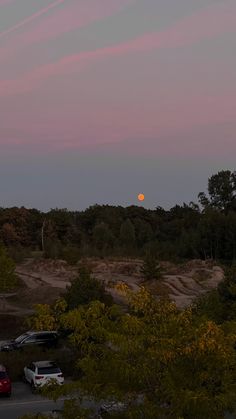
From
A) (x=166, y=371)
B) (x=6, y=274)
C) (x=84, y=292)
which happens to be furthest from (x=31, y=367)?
(x=6, y=274)

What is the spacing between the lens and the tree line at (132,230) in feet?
313

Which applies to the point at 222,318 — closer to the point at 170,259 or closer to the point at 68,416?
the point at 68,416

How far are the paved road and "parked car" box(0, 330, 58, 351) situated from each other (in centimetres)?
714

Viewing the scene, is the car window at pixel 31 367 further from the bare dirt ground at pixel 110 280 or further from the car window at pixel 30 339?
the bare dirt ground at pixel 110 280

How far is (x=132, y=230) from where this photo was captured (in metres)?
112

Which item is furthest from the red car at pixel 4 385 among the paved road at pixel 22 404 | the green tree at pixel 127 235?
the green tree at pixel 127 235

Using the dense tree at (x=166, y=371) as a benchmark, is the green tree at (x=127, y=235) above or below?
above

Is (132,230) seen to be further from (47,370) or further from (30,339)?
(47,370)

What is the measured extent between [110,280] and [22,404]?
42999 millimetres

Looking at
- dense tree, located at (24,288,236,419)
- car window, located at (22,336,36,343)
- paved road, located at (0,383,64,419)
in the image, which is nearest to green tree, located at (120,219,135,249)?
car window, located at (22,336,36,343)

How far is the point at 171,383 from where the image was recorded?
9953mm

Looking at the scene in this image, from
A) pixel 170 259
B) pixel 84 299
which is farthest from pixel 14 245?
pixel 84 299

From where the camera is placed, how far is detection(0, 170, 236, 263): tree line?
313 ft

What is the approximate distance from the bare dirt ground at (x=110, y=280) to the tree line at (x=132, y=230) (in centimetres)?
540
